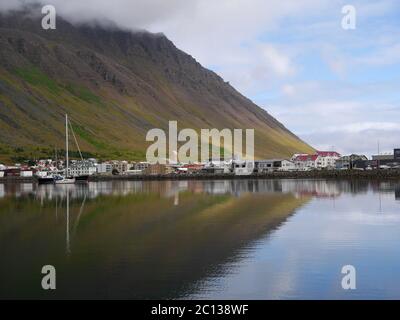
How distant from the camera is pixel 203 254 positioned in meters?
22.2

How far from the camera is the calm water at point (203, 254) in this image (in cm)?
1669

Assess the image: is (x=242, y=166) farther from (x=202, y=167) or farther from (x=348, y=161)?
(x=348, y=161)

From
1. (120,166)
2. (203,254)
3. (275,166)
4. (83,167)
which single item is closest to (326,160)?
(275,166)

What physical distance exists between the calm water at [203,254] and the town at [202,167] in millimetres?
117852

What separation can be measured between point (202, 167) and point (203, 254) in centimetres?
16443

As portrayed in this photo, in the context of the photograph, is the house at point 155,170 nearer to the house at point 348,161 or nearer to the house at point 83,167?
the house at point 83,167

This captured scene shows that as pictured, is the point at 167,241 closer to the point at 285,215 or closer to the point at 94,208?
the point at 285,215

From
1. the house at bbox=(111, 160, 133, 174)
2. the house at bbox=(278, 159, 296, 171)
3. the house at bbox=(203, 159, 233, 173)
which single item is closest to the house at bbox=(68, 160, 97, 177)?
the house at bbox=(111, 160, 133, 174)
